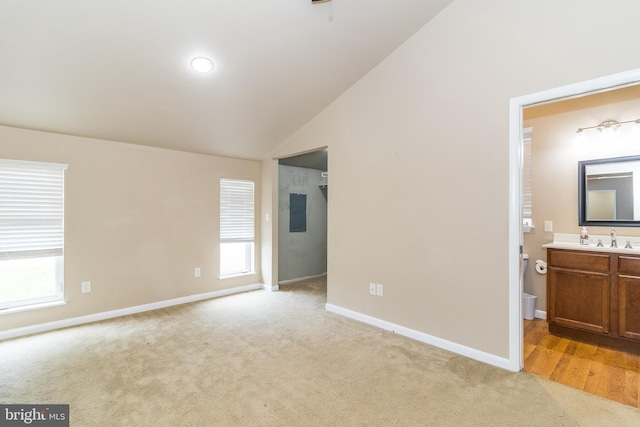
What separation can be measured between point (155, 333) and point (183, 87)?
2.61 m

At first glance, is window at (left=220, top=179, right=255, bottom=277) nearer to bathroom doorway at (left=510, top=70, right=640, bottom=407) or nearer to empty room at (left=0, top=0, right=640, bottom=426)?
empty room at (left=0, top=0, right=640, bottom=426)

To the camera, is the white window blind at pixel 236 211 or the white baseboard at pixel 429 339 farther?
the white window blind at pixel 236 211

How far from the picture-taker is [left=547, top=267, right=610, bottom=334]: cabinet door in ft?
9.37

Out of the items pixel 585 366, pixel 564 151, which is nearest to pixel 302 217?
pixel 564 151

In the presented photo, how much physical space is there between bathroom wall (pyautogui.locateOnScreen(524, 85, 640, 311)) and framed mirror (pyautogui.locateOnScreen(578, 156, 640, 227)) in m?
0.06

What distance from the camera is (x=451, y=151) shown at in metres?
2.78

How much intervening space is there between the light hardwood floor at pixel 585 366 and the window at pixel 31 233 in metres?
4.88

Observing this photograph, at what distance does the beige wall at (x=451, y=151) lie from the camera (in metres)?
2.21

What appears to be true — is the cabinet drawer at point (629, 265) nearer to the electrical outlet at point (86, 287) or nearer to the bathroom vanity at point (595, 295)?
the bathroom vanity at point (595, 295)

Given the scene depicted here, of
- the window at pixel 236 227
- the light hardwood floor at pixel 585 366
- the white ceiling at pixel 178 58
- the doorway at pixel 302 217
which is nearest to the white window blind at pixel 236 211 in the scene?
the window at pixel 236 227

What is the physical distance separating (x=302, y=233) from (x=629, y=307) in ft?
14.8

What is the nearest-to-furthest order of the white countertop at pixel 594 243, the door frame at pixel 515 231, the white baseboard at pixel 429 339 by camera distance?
the door frame at pixel 515 231 → the white baseboard at pixel 429 339 → the white countertop at pixel 594 243

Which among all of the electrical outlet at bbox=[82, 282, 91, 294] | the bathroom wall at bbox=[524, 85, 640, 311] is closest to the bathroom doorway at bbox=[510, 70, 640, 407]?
the bathroom wall at bbox=[524, 85, 640, 311]

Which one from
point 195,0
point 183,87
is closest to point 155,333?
point 183,87
